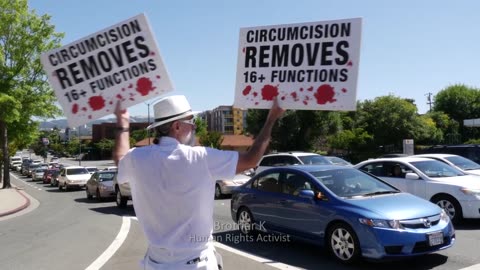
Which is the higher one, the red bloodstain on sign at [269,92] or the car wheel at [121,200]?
the red bloodstain on sign at [269,92]

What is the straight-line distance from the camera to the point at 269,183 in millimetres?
9734

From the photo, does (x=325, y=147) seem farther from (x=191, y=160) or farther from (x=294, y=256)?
(x=191, y=160)

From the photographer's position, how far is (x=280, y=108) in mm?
3459

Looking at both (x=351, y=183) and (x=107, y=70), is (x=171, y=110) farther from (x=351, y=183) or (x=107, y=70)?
(x=351, y=183)

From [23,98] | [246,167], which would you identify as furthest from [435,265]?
[23,98]

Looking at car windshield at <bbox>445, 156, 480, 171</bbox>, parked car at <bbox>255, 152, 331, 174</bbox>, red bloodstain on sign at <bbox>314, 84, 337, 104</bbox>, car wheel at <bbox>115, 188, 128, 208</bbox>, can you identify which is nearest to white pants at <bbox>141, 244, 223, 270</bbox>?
red bloodstain on sign at <bbox>314, 84, 337, 104</bbox>

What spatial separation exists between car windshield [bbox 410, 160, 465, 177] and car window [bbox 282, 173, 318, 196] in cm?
417

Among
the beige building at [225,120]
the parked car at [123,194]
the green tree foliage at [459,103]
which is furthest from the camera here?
the beige building at [225,120]

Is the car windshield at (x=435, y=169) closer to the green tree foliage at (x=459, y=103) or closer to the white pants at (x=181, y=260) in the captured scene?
the white pants at (x=181, y=260)

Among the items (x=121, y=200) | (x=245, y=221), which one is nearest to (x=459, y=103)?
(x=121, y=200)

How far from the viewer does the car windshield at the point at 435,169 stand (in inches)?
462

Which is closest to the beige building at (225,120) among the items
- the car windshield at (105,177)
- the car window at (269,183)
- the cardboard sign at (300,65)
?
the car windshield at (105,177)

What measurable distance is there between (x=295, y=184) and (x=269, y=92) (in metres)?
5.61

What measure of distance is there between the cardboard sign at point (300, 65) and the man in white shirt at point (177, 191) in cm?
60
